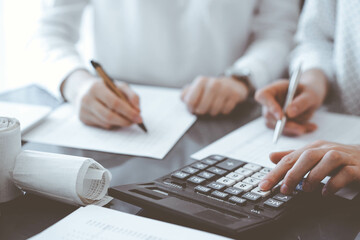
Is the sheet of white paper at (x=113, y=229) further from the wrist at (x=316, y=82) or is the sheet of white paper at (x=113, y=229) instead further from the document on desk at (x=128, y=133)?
the wrist at (x=316, y=82)

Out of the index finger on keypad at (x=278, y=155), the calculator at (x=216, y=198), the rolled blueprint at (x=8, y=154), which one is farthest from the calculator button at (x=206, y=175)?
the rolled blueprint at (x=8, y=154)

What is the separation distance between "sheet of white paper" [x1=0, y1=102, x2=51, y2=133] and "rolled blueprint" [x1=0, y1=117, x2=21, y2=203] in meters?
0.26

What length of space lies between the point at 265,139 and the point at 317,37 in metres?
0.51

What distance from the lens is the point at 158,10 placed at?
121cm

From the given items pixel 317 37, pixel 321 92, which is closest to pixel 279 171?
pixel 321 92

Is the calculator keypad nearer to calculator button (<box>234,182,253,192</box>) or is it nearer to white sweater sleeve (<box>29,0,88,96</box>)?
calculator button (<box>234,182,253,192</box>)

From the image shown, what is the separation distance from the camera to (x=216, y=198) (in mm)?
494

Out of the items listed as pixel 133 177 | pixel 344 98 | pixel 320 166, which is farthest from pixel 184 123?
pixel 344 98

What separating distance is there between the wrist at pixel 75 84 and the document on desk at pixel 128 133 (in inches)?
1.2

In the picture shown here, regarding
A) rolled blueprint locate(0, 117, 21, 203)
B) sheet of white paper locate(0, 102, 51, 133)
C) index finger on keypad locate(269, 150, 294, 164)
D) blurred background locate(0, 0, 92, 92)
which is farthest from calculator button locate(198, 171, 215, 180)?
blurred background locate(0, 0, 92, 92)

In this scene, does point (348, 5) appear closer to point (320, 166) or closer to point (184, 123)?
point (184, 123)

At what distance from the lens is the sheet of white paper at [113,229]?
0.43 meters

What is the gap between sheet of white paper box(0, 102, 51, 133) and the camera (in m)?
0.80

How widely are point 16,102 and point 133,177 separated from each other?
18.1 inches
